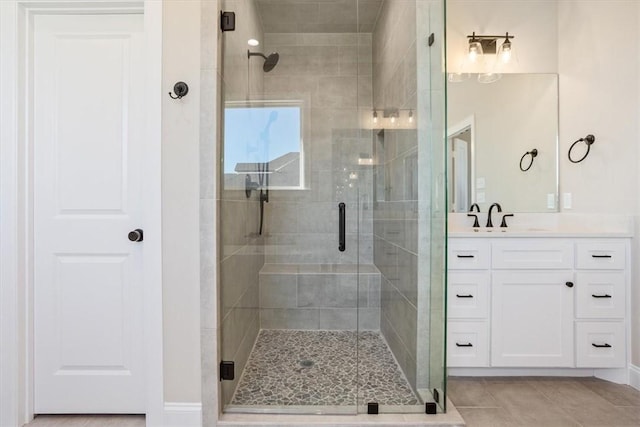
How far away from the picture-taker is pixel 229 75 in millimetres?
1728

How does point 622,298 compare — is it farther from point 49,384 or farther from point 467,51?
point 49,384

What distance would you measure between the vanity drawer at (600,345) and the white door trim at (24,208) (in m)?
2.38

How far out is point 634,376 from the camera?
6.44ft

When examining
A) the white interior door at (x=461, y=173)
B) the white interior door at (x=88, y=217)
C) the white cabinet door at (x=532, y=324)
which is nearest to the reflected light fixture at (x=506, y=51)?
the white interior door at (x=461, y=173)

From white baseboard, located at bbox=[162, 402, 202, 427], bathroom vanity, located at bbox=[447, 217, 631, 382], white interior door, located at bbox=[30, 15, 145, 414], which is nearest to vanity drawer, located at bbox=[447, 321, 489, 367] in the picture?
bathroom vanity, located at bbox=[447, 217, 631, 382]

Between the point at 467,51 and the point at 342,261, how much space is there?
1891 millimetres

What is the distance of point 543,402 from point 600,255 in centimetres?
93

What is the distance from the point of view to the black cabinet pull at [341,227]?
212 cm

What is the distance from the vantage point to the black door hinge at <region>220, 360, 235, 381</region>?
63.1 inches

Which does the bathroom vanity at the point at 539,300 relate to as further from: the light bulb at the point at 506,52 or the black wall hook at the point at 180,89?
the black wall hook at the point at 180,89

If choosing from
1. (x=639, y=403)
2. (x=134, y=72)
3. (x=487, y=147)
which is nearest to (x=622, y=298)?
(x=639, y=403)

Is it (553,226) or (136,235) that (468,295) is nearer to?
(553,226)

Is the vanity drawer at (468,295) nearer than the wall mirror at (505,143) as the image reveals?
Yes

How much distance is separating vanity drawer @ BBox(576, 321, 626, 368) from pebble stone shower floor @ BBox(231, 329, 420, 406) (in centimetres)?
112
